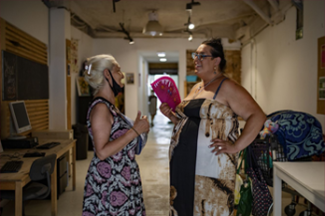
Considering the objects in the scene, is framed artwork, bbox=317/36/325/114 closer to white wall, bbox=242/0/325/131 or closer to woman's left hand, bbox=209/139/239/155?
white wall, bbox=242/0/325/131

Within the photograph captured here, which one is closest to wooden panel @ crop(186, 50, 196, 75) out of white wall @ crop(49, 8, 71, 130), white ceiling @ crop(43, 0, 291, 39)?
white ceiling @ crop(43, 0, 291, 39)

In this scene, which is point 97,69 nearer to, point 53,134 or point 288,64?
point 53,134

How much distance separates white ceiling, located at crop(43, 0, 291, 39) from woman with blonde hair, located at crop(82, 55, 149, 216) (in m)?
4.49

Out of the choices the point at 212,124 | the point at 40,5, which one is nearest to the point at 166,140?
the point at 40,5

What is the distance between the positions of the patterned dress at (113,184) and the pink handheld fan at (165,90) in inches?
25.1

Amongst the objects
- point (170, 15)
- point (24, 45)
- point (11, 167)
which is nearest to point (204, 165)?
point (11, 167)

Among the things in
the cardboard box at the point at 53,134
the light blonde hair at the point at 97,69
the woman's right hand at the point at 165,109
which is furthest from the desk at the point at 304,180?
the cardboard box at the point at 53,134

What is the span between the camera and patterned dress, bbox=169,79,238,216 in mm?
1930

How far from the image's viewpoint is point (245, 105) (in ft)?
6.31

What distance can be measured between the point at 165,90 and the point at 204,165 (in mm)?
730

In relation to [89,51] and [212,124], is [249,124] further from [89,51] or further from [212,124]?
[89,51]

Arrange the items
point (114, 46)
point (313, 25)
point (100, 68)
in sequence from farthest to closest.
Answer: point (114, 46), point (313, 25), point (100, 68)

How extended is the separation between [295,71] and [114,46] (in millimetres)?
5848

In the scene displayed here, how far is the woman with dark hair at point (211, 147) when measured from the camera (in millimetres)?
1926
